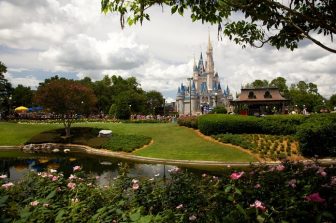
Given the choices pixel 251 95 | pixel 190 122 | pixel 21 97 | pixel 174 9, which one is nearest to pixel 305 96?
pixel 251 95

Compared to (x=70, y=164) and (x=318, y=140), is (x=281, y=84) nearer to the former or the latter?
(x=318, y=140)

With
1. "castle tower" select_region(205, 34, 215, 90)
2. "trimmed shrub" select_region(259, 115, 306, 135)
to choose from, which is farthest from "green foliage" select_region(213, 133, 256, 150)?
"castle tower" select_region(205, 34, 215, 90)

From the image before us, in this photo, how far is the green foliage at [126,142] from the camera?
114ft

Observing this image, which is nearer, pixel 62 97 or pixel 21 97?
pixel 62 97

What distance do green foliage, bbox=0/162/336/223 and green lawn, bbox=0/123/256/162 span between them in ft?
67.3

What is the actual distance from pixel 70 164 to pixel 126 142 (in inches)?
Result: 374

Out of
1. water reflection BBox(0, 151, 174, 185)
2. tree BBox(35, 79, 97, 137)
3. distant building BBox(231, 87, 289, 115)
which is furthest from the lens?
distant building BBox(231, 87, 289, 115)

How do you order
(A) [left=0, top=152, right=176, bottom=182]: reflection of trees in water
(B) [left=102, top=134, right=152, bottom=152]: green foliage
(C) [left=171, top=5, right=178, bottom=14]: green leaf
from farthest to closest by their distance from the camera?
(B) [left=102, top=134, right=152, bottom=152]: green foliage
(A) [left=0, top=152, right=176, bottom=182]: reflection of trees in water
(C) [left=171, top=5, right=178, bottom=14]: green leaf

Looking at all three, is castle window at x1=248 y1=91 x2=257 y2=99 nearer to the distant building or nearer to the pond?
the distant building

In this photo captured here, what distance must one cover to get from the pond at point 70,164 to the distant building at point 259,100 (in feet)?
103

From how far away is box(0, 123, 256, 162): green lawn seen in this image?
29359mm

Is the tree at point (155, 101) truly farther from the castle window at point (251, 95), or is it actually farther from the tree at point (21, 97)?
the castle window at point (251, 95)

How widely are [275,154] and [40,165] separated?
19.0 meters

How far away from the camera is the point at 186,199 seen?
7.35m
